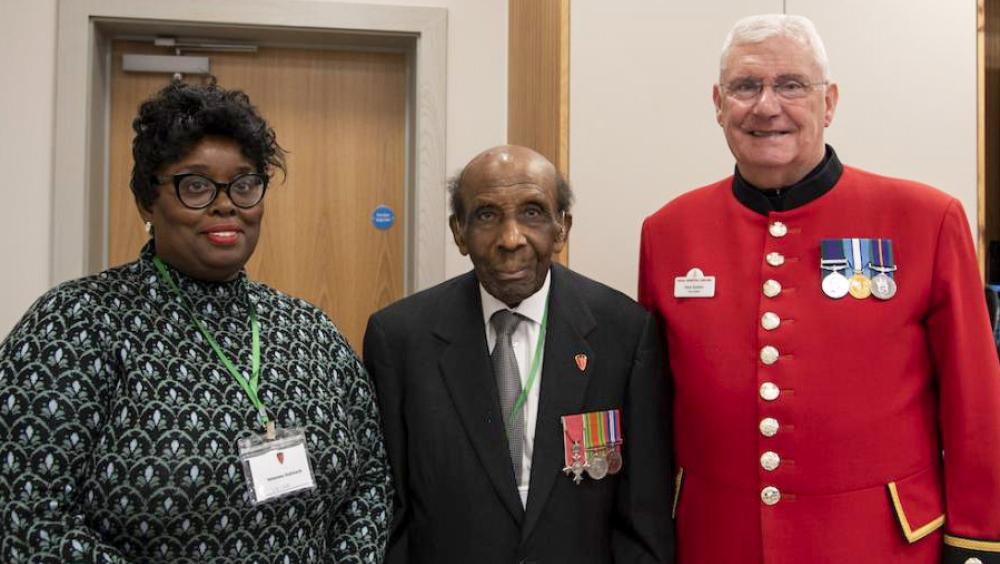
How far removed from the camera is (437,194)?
3219 mm

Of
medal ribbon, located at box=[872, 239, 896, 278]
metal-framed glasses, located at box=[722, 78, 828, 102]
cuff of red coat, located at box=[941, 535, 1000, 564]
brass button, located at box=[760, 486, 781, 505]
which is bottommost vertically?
cuff of red coat, located at box=[941, 535, 1000, 564]

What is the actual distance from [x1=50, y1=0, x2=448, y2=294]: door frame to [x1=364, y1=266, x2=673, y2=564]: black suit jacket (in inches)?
58.6

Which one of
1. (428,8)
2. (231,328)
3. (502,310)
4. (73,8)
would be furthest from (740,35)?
(73,8)

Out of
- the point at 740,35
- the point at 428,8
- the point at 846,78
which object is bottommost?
the point at 740,35

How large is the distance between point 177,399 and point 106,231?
6.99 ft

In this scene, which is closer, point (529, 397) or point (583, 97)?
point (529, 397)

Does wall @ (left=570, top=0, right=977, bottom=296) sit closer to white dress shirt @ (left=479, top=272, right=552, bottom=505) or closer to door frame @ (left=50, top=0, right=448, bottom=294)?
door frame @ (left=50, top=0, right=448, bottom=294)

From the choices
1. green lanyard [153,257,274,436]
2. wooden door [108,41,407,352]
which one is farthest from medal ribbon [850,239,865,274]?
wooden door [108,41,407,352]

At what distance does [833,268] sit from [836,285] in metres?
0.04

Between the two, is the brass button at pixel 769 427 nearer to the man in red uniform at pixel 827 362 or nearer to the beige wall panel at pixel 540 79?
the man in red uniform at pixel 827 362

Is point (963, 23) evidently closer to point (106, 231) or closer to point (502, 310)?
point (502, 310)

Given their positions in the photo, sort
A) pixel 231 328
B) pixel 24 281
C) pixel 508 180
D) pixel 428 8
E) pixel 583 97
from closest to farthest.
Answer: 1. pixel 231 328
2. pixel 508 180
3. pixel 583 97
4. pixel 24 281
5. pixel 428 8

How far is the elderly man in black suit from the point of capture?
1.63 meters


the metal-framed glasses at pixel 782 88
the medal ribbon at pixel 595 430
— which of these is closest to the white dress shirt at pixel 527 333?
the medal ribbon at pixel 595 430
